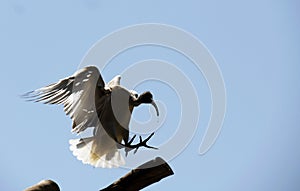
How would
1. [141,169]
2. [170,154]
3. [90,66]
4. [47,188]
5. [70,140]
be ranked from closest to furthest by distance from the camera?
[47,188], [141,169], [170,154], [90,66], [70,140]

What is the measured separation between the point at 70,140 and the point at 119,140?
1.88 feet

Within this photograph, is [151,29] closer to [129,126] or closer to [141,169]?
[129,126]

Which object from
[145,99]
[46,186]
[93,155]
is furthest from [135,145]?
[46,186]

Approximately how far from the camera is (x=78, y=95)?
450 cm

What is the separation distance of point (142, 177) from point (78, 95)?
1566mm

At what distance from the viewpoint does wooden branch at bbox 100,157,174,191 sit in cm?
308

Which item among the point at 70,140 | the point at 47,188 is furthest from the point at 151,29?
the point at 47,188

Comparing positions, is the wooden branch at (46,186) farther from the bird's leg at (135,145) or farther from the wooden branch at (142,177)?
the bird's leg at (135,145)

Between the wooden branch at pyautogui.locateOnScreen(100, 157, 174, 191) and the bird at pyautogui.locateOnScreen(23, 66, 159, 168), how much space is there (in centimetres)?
126

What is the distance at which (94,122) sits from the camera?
4.55 m

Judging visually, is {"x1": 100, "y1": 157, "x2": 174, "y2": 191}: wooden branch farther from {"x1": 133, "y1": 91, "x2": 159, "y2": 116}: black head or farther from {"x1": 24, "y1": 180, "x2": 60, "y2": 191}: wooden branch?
{"x1": 133, "y1": 91, "x2": 159, "y2": 116}: black head

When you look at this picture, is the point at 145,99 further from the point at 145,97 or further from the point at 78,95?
the point at 78,95

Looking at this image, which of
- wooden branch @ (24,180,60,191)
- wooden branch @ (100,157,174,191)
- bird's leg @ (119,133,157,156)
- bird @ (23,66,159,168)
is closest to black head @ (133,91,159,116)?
bird @ (23,66,159,168)

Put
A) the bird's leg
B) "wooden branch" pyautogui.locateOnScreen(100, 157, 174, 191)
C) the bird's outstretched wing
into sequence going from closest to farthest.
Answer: "wooden branch" pyautogui.locateOnScreen(100, 157, 174, 191)
the bird's leg
the bird's outstretched wing
